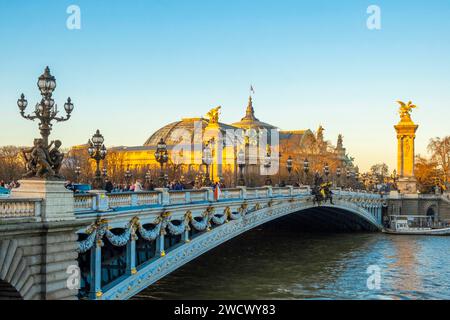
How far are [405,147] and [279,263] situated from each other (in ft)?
144

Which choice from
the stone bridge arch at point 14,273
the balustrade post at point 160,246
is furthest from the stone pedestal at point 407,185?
the stone bridge arch at point 14,273

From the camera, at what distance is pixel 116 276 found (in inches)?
795

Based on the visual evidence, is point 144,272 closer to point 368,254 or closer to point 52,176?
point 52,176

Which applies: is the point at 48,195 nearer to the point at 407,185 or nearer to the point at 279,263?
the point at 279,263

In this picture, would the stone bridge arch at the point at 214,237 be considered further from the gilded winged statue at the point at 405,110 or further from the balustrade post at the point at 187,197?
the gilded winged statue at the point at 405,110

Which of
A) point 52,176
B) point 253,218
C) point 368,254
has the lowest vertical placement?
point 368,254

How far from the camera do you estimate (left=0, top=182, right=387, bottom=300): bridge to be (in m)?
13.0

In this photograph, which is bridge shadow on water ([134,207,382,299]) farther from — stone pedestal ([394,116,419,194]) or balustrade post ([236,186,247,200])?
stone pedestal ([394,116,419,194])

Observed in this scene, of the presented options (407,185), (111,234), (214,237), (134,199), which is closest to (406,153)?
(407,185)

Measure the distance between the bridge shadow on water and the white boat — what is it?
3.38 meters

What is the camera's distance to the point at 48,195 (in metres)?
13.7

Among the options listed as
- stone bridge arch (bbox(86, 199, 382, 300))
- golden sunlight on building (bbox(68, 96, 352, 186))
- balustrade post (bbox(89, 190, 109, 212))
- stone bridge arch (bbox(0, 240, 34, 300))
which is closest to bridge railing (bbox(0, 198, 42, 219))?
stone bridge arch (bbox(0, 240, 34, 300))
